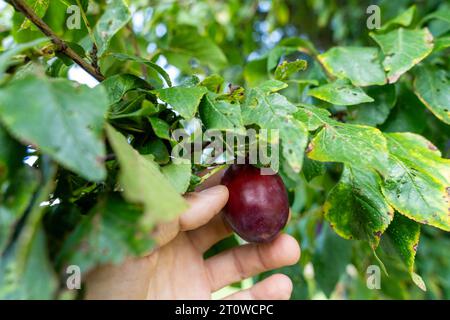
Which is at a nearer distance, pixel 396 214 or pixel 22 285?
pixel 22 285

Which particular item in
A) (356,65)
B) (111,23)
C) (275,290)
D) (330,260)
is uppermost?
(111,23)

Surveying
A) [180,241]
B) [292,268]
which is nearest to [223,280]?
[180,241]

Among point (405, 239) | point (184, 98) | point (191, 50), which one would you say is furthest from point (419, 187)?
point (191, 50)

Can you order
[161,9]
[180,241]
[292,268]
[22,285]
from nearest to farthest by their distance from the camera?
1. [22,285]
2. [180,241]
3. [292,268]
4. [161,9]

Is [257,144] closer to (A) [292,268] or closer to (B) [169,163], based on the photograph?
(B) [169,163]

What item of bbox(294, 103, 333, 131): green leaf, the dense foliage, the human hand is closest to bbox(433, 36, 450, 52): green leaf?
the dense foliage

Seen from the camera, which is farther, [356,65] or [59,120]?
[356,65]

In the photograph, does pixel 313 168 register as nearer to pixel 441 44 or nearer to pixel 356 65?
pixel 356 65

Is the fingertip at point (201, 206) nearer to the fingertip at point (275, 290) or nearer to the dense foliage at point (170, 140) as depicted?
the dense foliage at point (170, 140)
